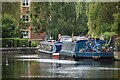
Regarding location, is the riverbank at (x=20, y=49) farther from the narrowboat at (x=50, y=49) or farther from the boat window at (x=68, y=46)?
the boat window at (x=68, y=46)

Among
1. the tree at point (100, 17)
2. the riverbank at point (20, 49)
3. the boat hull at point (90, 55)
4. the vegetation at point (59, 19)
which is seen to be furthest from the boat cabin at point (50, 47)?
the boat hull at point (90, 55)

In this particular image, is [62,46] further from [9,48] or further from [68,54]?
[9,48]

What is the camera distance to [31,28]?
26.2 metres

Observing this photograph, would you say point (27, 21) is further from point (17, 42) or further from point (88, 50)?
point (88, 50)

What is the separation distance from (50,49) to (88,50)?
3212 mm

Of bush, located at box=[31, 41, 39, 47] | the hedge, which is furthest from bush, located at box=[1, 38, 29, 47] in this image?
bush, located at box=[31, 41, 39, 47]

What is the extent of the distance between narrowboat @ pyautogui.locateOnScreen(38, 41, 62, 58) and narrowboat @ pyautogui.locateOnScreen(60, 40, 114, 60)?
139 centimetres

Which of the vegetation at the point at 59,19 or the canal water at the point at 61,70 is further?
the vegetation at the point at 59,19

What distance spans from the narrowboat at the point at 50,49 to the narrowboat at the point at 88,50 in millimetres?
1393

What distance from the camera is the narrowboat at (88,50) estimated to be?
18.9 m

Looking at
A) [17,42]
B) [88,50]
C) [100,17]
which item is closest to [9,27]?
[17,42]

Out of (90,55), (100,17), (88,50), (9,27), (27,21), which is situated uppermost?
(27,21)

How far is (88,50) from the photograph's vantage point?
18938 millimetres

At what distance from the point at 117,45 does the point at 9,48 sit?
7.53 meters
